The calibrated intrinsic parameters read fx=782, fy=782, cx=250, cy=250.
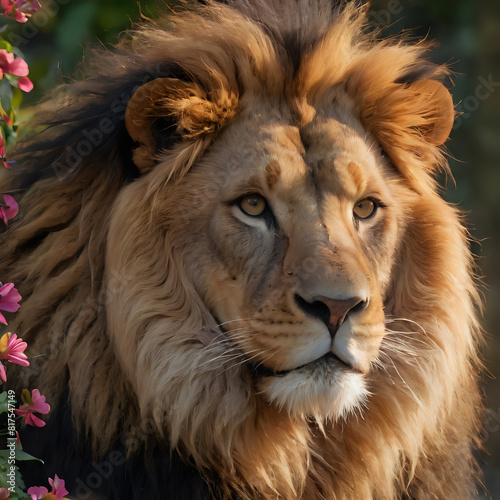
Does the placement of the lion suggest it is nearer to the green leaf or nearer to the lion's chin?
the lion's chin

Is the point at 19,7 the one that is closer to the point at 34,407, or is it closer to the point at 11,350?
the point at 11,350

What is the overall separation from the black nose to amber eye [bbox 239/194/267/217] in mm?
310

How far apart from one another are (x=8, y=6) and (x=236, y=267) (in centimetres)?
90

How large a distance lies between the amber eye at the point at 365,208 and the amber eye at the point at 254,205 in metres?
0.30

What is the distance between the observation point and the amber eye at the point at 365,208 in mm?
2371

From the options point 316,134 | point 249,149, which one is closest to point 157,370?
point 249,149

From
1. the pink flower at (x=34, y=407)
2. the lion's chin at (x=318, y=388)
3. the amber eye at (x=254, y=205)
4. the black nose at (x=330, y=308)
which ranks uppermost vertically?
the amber eye at (x=254, y=205)

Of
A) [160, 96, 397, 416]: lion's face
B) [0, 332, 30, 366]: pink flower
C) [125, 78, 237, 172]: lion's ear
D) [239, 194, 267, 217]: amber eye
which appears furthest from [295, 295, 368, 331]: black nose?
[0, 332, 30, 366]: pink flower

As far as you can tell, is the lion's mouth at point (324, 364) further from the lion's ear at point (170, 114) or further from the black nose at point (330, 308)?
the lion's ear at point (170, 114)

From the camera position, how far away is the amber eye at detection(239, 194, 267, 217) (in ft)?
7.40

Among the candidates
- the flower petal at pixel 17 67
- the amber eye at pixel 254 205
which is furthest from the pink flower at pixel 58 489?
the flower petal at pixel 17 67

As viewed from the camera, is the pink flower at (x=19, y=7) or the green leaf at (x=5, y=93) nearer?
the pink flower at (x=19, y=7)

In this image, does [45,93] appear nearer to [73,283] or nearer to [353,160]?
[73,283]

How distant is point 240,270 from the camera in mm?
2205
